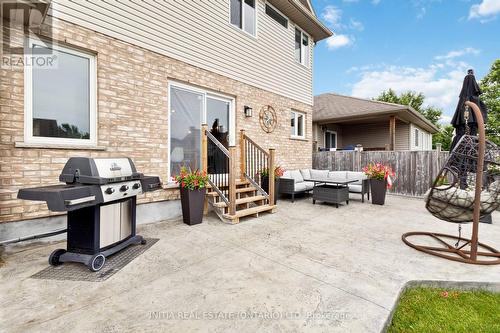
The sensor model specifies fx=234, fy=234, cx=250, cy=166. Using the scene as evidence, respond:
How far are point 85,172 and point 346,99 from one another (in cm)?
1380

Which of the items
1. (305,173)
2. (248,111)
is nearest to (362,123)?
(305,173)

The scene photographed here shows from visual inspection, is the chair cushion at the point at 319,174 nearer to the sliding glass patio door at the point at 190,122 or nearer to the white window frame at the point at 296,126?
the white window frame at the point at 296,126

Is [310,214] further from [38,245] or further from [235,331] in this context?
[38,245]

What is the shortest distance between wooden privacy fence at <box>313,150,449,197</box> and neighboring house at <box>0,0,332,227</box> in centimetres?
→ 385

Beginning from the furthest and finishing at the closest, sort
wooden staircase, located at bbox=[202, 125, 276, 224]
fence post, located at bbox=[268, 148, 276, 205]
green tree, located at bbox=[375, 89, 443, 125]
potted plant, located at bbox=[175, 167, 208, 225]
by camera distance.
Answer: green tree, located at bbox=[375, 89, 443, 125] → fence post, located at bbox=[268, 148, 276, 205] → wooden staircase, located at bbox=[202, 125, 276, 224] → potted plant, located at bbox=[175, 167, 208, 225]

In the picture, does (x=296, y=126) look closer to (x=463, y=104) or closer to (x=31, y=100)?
(x=463, y=104)

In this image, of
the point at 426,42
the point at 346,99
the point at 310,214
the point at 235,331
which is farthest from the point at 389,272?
the point at 426,42

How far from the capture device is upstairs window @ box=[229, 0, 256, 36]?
636 cm

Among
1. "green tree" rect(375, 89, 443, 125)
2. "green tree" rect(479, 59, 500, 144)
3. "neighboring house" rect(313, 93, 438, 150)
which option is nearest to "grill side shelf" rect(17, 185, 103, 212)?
"neighboring house" rect(313, 93, 438, 150)

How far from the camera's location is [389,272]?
2588 millimetres

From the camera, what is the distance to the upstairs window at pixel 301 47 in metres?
8.55


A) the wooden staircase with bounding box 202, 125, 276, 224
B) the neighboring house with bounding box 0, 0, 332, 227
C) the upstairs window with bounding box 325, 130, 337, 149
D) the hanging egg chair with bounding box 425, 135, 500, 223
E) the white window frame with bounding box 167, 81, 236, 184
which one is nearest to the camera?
the hanging egg chair with bounding box 425, 135, 500, 223

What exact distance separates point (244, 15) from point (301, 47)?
2.93 m

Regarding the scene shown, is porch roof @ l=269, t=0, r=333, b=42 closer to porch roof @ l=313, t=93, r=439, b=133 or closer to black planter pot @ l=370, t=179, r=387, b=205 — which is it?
porch roof @ l=313, t=93, r=439, b=133
